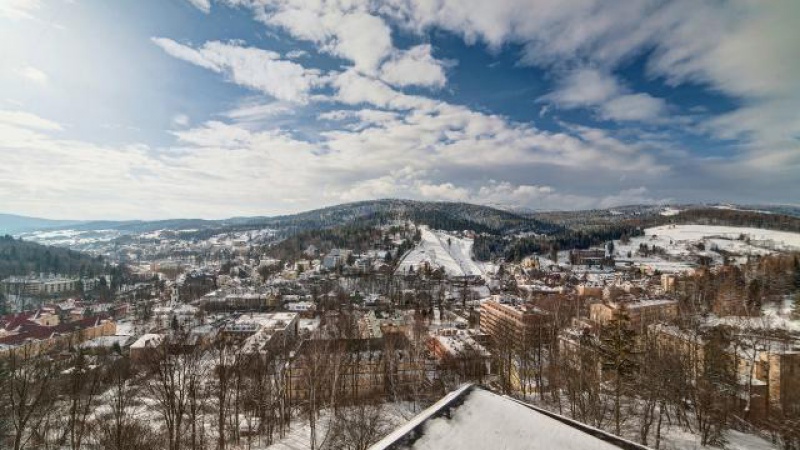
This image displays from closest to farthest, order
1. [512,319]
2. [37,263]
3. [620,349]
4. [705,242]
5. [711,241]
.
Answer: [620,349]
[512,319]
[37,263]
[705,242]
[711,241]

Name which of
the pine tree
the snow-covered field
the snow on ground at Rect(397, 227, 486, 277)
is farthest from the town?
the snow-covered field

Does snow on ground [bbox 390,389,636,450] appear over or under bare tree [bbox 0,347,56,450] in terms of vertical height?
over

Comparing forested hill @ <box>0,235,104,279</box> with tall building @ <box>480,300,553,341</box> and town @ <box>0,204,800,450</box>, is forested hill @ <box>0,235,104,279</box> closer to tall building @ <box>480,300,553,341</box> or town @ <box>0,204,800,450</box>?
town @ <box>0,204,800,450</box>

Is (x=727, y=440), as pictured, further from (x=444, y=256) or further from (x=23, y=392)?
(x=444, y=256)

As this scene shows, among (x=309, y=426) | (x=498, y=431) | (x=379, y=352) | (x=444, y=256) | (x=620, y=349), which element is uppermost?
(x=498, y=431)

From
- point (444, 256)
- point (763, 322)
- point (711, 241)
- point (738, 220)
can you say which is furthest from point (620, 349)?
point (738, 220)

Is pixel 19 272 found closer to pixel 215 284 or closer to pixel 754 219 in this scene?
pixel 215 284

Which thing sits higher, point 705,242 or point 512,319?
point 705,242
